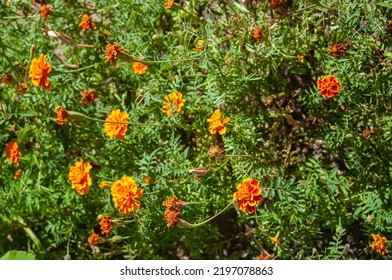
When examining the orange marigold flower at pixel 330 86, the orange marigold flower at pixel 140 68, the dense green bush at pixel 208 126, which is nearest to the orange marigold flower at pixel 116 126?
the dense green bush at pixel 208 126

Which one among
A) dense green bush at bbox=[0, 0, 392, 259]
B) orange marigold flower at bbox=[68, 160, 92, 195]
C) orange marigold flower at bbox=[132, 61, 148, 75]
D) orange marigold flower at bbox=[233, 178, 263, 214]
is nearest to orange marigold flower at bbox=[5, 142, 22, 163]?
dense green bush at bbox=[0, 0, 392, 259]

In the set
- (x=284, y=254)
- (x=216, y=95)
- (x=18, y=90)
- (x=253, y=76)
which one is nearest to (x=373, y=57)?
Answer: (x=253, y=76)

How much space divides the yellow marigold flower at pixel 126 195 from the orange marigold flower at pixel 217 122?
35cm

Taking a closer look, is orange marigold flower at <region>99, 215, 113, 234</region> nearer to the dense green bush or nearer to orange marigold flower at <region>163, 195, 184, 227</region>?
the dense green bush

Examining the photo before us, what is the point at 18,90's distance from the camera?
7.96 ft

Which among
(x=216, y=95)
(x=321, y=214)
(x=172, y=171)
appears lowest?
(x=321, y=214)

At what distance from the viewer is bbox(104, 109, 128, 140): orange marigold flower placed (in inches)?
87.5

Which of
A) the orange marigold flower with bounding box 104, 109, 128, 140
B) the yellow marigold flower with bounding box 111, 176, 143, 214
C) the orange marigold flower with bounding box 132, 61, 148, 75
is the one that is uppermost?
the orange marigold flower with bounding box 132, 61, 148, 75

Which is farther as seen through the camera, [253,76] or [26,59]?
[26,59]

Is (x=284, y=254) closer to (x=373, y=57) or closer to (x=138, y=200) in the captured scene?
(x=138, y=200)

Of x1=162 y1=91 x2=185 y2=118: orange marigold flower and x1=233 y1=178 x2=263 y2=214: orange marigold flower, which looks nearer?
x1=233 y1=178 x2=263 y2=214: orange marigold flower

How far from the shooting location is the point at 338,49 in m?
2.14

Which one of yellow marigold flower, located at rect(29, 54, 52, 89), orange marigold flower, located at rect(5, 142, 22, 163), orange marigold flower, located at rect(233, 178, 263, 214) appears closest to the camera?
orange marigold flower, located at rect(233, 178, 263, 214)
